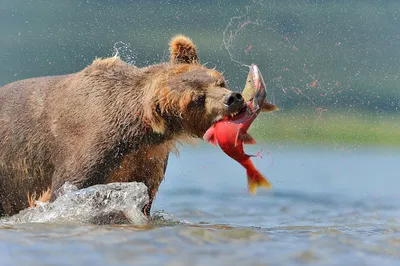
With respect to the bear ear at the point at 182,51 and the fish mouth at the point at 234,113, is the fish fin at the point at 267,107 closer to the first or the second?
the fish mouth at the point at 234,113

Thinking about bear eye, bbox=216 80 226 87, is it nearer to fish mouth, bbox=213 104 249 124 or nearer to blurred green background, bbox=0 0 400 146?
fish mouth, bbox=213 104 249 124

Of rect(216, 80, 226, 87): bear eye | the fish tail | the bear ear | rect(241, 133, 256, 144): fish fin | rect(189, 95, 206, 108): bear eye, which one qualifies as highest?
the bear ear

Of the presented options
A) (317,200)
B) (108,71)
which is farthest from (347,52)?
(108,71)

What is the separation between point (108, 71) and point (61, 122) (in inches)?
24.0

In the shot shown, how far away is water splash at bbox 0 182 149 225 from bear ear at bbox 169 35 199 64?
1113mm

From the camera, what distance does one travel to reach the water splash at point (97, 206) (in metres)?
7.02

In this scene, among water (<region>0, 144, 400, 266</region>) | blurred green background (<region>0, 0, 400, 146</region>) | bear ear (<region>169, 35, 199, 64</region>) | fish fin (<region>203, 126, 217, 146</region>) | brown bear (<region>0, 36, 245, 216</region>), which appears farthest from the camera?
blurred green background (<region>0, 0, 400, 146</region>)

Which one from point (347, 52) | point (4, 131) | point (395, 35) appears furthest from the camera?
point (395, 35)

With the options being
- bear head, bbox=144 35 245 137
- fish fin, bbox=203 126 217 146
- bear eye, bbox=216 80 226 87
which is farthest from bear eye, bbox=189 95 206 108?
fish fin, bbox=203 126 217 146

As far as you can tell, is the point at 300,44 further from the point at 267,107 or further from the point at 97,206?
the point at 97,206

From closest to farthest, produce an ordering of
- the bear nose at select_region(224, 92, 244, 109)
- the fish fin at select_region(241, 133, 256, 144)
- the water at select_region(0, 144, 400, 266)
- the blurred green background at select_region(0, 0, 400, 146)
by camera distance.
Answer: the water at select_region(0, 144, 400, 266)
the bear nose at select_region(224, 92, 244, 109)
the fish fin at select_region(241, 133, 256, 144)
the blurred green background at select_region(0, 0, 400, 146)

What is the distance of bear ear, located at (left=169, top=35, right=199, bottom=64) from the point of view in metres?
7.37

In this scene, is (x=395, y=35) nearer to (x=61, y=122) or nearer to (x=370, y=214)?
(x=370, y=214)

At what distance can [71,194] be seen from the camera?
7031 mm
